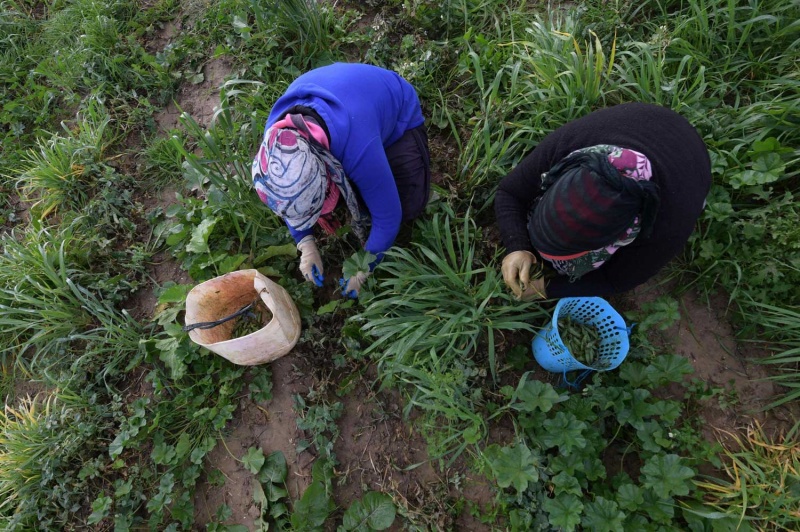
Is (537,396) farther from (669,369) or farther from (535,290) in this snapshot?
(669,369)

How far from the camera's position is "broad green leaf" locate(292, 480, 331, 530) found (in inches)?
70.5

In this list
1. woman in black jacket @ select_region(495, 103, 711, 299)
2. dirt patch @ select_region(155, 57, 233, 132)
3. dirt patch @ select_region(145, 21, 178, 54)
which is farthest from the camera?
dirt patch @ select_region(145, 21, 178, 54)

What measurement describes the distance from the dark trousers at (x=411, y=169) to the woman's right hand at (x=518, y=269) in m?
0.55

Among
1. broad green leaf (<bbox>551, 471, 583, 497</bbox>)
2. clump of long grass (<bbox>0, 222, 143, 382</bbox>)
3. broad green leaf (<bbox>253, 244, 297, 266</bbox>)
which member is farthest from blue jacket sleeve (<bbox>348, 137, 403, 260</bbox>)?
clump of long grass (<bbox>0, 222, 143, 382</bbox>)

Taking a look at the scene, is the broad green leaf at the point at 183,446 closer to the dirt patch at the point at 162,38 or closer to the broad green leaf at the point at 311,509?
the broad green leaf at the point at 311,509

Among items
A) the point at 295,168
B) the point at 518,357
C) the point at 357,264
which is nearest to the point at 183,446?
the point at 357,264

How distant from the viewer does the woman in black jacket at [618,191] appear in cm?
127

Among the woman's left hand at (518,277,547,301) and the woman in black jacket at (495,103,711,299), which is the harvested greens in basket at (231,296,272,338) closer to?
the woman's left hand at (518,277,547,301)

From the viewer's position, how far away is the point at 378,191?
5.70 feet

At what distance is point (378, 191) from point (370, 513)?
142 cm

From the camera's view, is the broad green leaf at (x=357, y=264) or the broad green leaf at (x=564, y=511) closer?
the broad green leaf at (x=564, y=511)

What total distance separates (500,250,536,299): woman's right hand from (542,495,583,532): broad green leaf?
839 millimetres

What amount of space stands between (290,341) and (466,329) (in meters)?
0.89

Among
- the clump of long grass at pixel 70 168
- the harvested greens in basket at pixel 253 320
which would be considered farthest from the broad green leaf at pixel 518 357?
the clump of long grass at pixel 70 168
